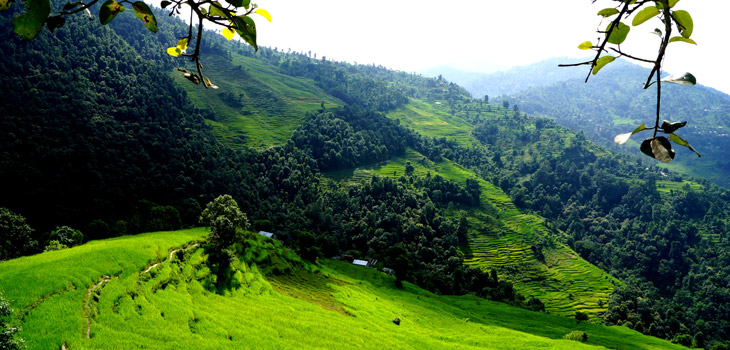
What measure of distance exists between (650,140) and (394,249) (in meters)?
59.2

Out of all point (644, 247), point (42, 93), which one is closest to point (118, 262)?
point (42, 93)

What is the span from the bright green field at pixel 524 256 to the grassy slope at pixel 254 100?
25837mm

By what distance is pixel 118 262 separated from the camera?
22047mm

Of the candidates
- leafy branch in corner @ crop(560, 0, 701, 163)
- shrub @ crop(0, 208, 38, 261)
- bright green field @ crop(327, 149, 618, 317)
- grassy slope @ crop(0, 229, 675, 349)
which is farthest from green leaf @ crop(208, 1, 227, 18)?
bright green field @ crop(327, 149, 618, 317)

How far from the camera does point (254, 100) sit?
126 m

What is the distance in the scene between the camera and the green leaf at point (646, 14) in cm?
179

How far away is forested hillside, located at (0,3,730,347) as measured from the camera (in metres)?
56.0

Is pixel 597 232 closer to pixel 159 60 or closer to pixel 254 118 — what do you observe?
pixel 254 118

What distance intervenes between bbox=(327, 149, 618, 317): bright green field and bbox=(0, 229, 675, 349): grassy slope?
27773mm

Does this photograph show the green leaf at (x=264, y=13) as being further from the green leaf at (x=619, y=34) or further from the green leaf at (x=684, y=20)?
the green leaf at (x=684, y=20)

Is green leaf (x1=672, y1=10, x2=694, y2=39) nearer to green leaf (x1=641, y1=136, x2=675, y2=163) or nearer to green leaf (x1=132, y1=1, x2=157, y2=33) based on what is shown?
green leaf (x1=641, y1=136, x2=675, y2=163)

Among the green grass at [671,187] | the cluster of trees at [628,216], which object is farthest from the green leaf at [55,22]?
the green grass at [671,187]

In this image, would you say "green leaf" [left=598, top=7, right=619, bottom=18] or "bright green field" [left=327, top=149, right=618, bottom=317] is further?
"bright green field" [left=327, top=149, right=618, bottom=317]

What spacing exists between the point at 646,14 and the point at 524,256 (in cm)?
8138
